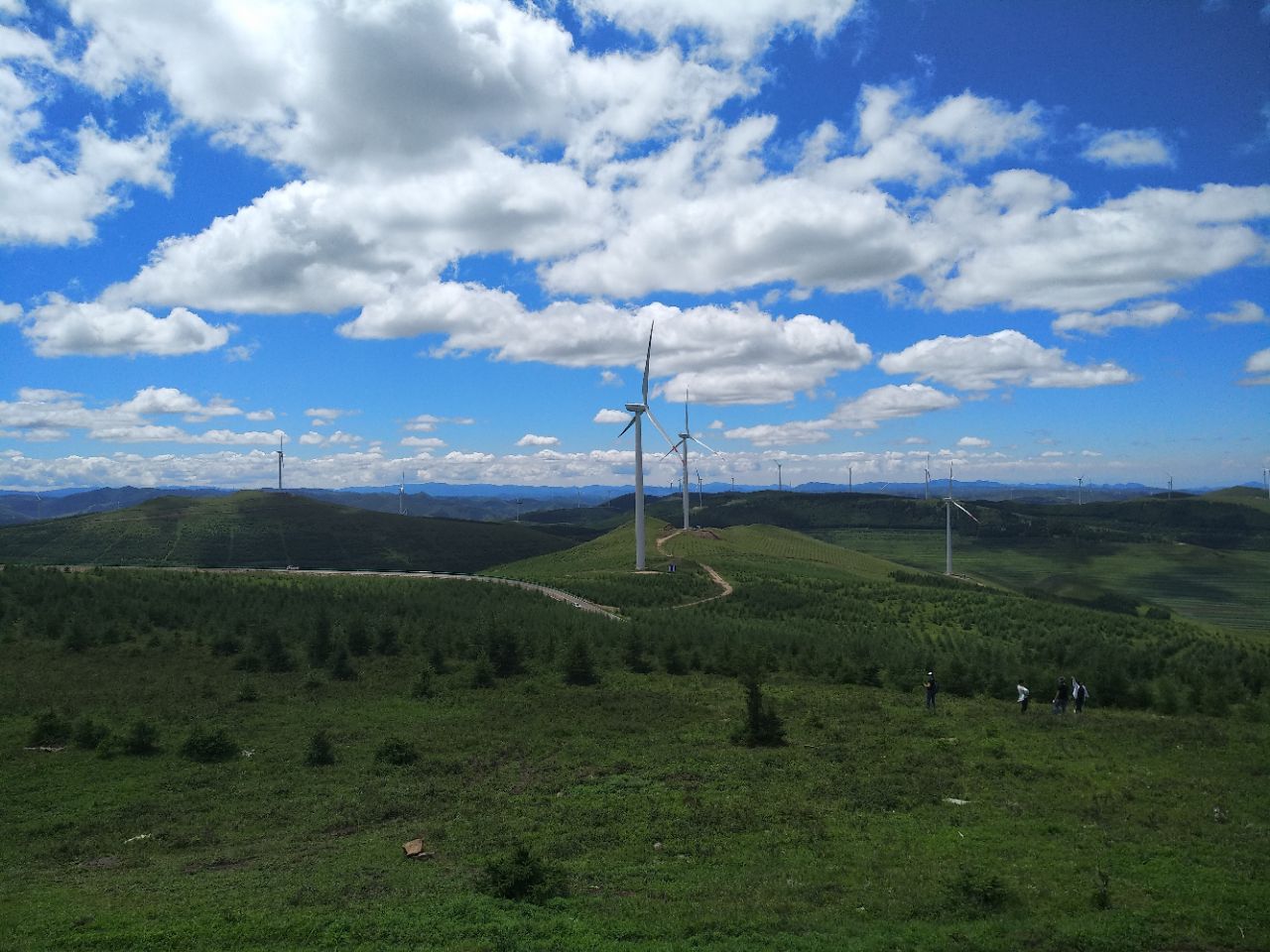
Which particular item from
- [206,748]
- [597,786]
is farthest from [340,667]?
[597,786]

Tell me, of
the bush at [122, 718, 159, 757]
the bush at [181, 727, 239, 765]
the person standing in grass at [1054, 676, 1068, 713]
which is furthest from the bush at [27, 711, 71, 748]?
the person standing in grass at [1054, 676, 1068, 713]

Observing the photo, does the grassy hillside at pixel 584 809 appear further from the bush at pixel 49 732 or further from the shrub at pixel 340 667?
the shrub at pixel 340 667

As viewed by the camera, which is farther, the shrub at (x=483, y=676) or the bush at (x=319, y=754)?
the shrub at (x=483, y=676)

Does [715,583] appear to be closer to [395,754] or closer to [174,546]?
[395,754]

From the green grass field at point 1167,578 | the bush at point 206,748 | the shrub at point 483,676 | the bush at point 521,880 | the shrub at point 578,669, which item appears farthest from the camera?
the green grass field at point 1167,578

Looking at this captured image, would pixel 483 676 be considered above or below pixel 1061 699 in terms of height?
below

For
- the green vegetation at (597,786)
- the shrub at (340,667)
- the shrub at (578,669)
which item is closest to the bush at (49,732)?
the green vegetation at (597,786)

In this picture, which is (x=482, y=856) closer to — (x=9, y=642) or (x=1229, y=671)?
(x=9, y=642)

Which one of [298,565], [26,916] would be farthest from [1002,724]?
[298,565]
